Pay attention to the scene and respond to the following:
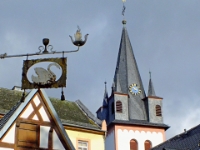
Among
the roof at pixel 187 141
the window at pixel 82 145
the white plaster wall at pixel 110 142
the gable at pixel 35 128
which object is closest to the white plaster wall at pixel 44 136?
the gable at pixel 35 128

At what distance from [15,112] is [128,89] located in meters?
48.4

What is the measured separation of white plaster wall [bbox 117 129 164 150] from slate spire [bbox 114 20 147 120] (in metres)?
2.91

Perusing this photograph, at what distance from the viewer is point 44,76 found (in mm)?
13570

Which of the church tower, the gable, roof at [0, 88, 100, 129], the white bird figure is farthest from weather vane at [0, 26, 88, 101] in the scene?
the church tower

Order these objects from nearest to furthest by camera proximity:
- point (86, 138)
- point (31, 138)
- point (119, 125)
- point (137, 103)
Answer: point (31, 138) < point (86, 138) < point (119, 125) < point (137, 103)

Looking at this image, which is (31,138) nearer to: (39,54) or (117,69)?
(39,54)

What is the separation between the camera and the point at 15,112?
19469 mm

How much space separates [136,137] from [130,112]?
4140mm

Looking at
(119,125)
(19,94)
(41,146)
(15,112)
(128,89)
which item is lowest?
(41,146)

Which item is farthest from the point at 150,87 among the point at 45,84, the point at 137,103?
the point at 45,84

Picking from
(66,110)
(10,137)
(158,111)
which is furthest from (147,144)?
(10,137)

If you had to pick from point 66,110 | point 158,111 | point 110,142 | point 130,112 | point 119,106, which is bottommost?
point 66,110

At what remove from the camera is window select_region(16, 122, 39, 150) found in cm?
1902

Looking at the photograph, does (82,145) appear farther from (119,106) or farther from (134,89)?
(134,89)
